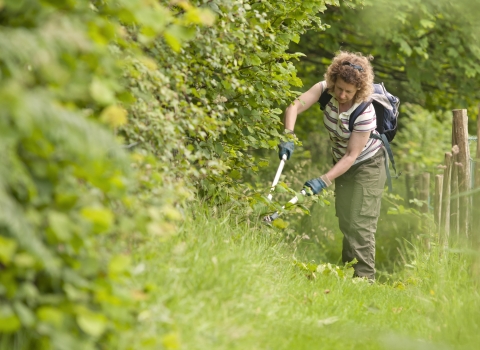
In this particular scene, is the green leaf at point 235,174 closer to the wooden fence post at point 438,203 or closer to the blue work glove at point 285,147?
the blue work glove at point 285,147

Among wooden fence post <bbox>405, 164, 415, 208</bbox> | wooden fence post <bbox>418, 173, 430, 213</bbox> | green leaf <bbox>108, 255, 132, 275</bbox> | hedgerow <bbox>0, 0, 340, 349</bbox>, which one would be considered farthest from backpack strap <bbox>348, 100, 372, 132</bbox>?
wooden fence post <bbox>405, 164, 415, 208</bbox>

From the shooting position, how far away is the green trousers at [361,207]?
18.2 feet

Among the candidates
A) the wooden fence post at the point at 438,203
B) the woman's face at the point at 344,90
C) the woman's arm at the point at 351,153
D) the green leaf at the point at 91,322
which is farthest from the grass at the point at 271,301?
the wooden fence post at the point at 438,203

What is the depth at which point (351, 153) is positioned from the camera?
17.1ft

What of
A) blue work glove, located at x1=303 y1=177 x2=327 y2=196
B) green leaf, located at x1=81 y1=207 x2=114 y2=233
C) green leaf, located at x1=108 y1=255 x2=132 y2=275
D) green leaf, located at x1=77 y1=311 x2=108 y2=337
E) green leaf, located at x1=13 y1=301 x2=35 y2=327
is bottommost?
blue work glove, located at x1=303 y1=177 x2=327 y2=196

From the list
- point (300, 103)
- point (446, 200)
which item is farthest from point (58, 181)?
point (446, 200)

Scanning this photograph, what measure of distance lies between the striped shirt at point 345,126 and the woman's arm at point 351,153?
0.05m

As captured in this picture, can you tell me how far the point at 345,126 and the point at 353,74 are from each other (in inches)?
15.9

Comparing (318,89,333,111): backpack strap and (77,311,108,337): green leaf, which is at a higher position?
(318,89,333,111): backpack strap

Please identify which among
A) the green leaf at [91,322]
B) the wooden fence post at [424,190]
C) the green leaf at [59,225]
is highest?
the green leaf at [59,225]

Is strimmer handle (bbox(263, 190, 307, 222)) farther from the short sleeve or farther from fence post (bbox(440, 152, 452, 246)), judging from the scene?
fence post (bbox(440, 152, 452, 246))

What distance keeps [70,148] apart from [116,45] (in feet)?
3.65

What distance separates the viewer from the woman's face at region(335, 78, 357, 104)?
5091 mm

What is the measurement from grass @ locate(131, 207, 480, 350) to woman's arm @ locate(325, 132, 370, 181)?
2.59ft
